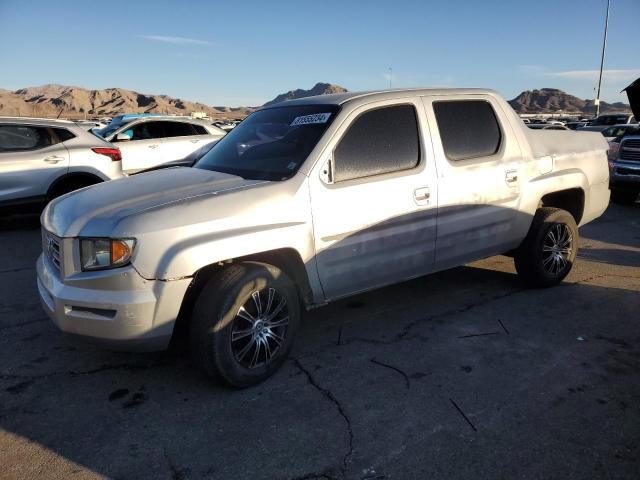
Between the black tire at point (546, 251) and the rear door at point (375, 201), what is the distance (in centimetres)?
133

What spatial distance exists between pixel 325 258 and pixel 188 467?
1.51 meters

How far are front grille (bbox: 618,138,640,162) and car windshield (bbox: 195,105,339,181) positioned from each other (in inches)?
362

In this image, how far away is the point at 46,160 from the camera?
7488 millimetres

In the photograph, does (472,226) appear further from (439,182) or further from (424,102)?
(424,102)

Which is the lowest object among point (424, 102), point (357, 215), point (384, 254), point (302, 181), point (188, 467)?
point (188, 467)

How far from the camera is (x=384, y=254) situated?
369 centimetres

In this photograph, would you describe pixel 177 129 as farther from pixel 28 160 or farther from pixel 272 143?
pixel 272 143

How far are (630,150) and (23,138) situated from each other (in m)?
11.4

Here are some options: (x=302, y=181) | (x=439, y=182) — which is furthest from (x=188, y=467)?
(x=439, y=182)

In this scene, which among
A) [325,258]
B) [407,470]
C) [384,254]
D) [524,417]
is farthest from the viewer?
[384,254]

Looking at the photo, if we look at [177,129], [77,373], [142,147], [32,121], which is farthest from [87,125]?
[77,373]

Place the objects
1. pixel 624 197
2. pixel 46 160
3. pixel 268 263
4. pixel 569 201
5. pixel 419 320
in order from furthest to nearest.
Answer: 1. pixel 624 197
2. pixel 46 160
3. pixel 569 201
4. pixel 419 320
5. pixel 268 263

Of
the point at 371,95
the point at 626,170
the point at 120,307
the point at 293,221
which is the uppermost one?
the point at 371,95

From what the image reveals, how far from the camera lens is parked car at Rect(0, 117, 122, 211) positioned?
7.30 meters
